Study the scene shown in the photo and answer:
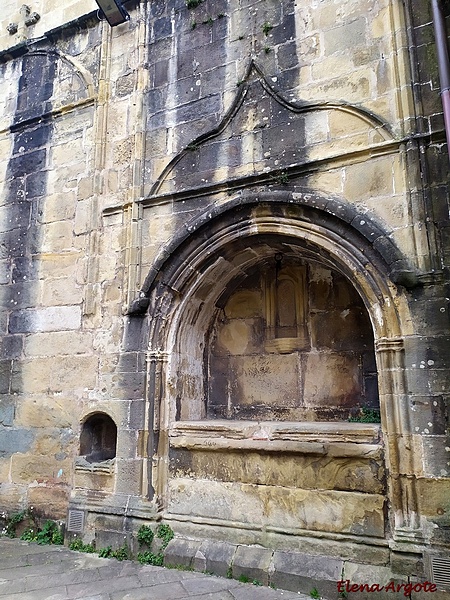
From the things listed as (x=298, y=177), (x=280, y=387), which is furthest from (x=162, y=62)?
(x=280, y=387)

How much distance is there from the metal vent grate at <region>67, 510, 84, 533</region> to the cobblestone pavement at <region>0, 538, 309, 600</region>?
241mm

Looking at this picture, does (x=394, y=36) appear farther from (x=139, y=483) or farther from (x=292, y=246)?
(x=139, y=483)

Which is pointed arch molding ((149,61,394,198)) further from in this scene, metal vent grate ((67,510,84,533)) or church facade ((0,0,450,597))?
metal vent grate ((67,510,84,533))

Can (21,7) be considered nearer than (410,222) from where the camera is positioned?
No

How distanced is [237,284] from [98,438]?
7.11ft

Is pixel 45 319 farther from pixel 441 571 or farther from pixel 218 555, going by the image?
pixel 441 571

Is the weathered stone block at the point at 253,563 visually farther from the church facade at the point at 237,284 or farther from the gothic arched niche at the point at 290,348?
the gothic arched niche at the point at 290,348

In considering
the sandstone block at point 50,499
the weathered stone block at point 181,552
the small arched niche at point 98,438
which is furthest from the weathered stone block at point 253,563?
the sandstone block at point 50,499

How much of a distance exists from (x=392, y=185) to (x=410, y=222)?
0.36 m

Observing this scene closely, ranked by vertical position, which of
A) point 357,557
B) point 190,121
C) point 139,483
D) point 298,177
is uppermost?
point 190,121

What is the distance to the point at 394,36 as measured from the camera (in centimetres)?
411

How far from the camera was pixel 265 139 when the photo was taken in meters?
4.50

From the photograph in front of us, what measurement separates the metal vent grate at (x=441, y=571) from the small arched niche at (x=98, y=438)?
119 inches

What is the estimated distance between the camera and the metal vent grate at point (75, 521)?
4516 millimetres
